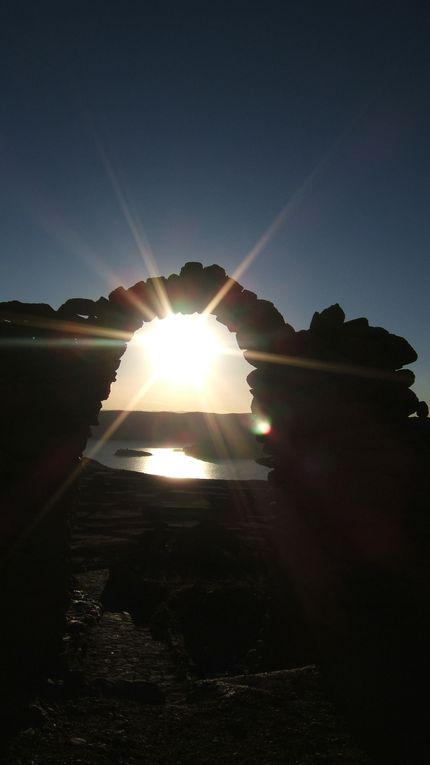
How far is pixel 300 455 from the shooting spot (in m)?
9.79

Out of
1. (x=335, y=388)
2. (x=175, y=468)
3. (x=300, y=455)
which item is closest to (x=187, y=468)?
(x=175, y=468)

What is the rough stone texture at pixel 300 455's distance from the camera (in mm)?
7918

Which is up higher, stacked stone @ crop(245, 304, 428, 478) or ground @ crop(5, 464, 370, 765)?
stacked stone @ crop(245, 304, 428, 478)

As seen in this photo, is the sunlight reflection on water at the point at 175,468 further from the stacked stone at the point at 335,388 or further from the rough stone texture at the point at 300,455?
the stacked stone at the point at 335,388

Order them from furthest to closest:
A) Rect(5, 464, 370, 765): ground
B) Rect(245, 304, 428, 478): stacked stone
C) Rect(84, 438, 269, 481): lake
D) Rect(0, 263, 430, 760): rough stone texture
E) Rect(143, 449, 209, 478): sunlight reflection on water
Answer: Rect(143, 449, 209, 478): sunlight reflection on water, Rect(84, 438, 269, 481): lake, Rect(245, 304, 428, 478): stacked stone, Rect(0, 263, 430, 760): rough stone texture, Rect(5, 464, 370, 765): ground

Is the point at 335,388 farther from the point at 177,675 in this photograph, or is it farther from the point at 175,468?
the point at 175,468

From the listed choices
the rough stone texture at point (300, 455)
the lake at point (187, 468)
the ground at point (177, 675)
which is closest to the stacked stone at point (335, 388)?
the rough stone texture at point (300, 455)

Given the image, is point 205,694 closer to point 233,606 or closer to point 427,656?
point 427,656

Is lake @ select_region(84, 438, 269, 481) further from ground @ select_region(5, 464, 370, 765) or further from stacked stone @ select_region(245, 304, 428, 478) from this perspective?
stacked stone @ select_region(245, 304, 428, 478)

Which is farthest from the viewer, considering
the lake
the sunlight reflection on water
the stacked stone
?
the sunlight reflection on water

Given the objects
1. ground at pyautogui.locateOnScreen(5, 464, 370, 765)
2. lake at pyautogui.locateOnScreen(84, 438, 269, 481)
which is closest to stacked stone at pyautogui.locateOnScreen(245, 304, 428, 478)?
ground at pyautogui.locateOnScreen(5, 464, 370, 765)

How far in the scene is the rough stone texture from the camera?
7.92m

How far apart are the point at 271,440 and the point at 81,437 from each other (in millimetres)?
4312

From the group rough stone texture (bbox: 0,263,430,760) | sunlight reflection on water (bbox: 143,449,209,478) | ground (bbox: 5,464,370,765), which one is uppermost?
sunlight reflection on water (bbox: 143,449,209,478)
